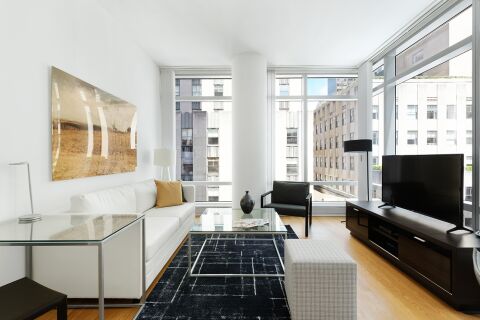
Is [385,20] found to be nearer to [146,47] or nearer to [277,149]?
[277,149]

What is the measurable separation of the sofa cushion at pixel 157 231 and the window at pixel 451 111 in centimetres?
370

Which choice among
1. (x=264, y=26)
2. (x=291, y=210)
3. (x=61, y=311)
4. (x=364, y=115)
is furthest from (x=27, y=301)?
(x=364, y=115)

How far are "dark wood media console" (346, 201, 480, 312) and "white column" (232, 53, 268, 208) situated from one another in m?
1.87

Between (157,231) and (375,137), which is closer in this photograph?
(157,231)

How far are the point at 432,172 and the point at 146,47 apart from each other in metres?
4.47

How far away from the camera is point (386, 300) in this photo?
7.32ft

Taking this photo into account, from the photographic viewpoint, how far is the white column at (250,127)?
4793 mm

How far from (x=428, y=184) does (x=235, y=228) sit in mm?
2107

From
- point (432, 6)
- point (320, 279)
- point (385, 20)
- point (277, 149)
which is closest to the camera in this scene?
point (320, 279)

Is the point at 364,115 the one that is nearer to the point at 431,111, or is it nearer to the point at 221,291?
the point at 431,111

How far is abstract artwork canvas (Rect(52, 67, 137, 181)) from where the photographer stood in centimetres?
249

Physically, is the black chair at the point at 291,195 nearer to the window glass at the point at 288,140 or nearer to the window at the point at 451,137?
the window glass at the point at 288,140

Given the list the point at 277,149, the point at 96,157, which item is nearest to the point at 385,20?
the point at 277,149

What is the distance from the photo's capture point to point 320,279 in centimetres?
183
